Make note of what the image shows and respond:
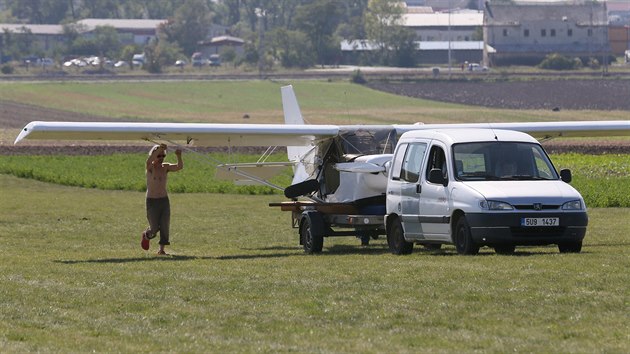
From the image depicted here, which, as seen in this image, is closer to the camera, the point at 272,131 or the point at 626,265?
the point at 626,265

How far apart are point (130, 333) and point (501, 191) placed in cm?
684

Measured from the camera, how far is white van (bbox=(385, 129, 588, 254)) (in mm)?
17375

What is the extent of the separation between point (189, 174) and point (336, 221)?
23315 mm

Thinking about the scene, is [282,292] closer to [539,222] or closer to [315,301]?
[315,301]

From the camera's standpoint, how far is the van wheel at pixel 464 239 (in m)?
17.7

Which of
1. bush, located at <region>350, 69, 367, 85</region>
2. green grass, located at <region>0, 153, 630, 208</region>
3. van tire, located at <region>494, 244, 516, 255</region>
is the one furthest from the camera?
bush, located at <region>350, 69, 367, 85</region>

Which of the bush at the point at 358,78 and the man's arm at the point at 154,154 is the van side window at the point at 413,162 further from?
the bush at the point at 358,78

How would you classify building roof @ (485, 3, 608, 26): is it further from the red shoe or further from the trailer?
the red shoe

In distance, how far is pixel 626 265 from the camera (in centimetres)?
1573

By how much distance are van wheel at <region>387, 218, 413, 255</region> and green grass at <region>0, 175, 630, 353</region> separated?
0.80 ft

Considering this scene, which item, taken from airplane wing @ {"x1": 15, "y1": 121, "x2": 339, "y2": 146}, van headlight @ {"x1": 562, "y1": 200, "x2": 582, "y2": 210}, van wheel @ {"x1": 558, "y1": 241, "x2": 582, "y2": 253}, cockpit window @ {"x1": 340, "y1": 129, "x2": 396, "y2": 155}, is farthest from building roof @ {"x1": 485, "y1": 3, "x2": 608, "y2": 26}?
van headlight @ {"x1": 562, "y1": 200, "x2": 582, "y2": 210}

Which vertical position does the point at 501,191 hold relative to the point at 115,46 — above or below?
above

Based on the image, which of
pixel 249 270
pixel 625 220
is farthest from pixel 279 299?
pixel 625 220

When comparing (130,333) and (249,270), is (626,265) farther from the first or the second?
(130,333)
